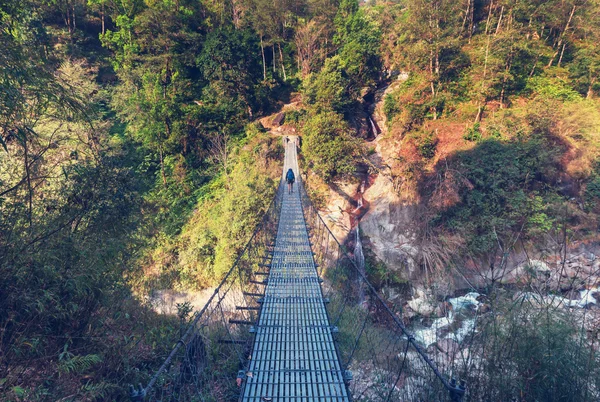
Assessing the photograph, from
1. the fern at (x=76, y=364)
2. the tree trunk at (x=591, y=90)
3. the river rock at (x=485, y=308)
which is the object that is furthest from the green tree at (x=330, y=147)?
the fern at (x=76, y=364)

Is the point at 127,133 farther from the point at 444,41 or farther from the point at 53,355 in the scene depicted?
the point at 444,41

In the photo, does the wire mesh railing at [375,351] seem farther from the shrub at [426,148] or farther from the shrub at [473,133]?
the shrub at [473,133]

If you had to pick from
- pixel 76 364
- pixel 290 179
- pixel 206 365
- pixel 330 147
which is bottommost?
pixel 206 365

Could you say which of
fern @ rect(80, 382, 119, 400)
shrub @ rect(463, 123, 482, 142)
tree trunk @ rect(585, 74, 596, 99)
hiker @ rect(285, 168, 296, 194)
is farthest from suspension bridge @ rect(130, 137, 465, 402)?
tree trunk @ rect(585, 74, 596, 99)

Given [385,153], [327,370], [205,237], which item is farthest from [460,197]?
[205,237]

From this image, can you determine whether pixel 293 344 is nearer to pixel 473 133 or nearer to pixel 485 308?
pixel 485 308

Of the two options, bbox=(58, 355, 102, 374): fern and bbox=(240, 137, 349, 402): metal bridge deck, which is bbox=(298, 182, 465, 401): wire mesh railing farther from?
bbox=(58, 355, 102, 374): fern

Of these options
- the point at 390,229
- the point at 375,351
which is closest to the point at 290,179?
the point at 390,229
